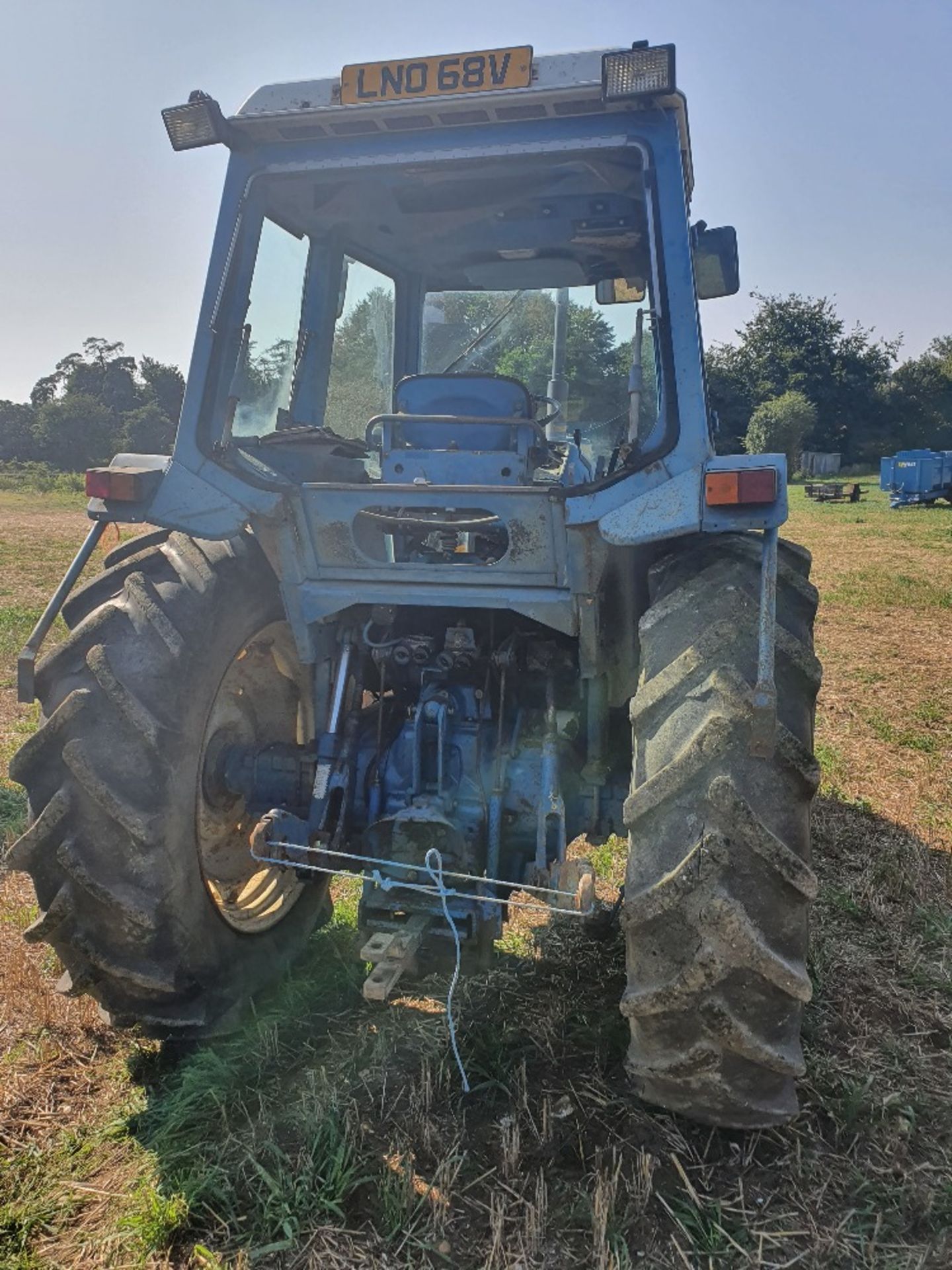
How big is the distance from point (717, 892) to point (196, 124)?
258 centimetres

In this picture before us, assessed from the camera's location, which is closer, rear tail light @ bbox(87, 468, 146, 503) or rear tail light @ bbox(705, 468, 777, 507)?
rear tail light @ bbox(705, 468, 777, 507)

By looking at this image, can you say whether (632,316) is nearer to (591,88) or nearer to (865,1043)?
(591,88)

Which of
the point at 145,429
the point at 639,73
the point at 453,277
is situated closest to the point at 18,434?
the point at 145,429

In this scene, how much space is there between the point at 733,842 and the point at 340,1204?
4.22ft

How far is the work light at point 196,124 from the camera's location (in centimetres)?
275

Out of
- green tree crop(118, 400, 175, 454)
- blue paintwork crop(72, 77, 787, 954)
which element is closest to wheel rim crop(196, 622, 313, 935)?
blue paintwork crop(72, 77, 787, 954)

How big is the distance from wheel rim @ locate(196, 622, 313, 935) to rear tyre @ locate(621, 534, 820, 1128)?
1.45m

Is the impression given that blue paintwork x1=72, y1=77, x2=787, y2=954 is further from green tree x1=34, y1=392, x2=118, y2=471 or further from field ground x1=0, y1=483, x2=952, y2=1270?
green tree x1=34, y1=392, x2=118, y2=471

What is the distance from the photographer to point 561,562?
8.99 feet

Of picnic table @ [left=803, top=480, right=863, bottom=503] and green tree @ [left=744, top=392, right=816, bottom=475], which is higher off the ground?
green tree @ [left=744, top=392, right=816, bottom=475]

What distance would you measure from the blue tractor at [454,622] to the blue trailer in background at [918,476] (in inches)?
1025

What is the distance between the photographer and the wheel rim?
3068 millimetres

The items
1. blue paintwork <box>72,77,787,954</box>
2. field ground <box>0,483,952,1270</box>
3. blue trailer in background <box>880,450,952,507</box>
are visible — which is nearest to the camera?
field ground <box>0,483,952,1270</box>

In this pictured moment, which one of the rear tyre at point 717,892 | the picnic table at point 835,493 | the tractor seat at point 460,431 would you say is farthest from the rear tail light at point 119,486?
the picnic table at point 835,493
